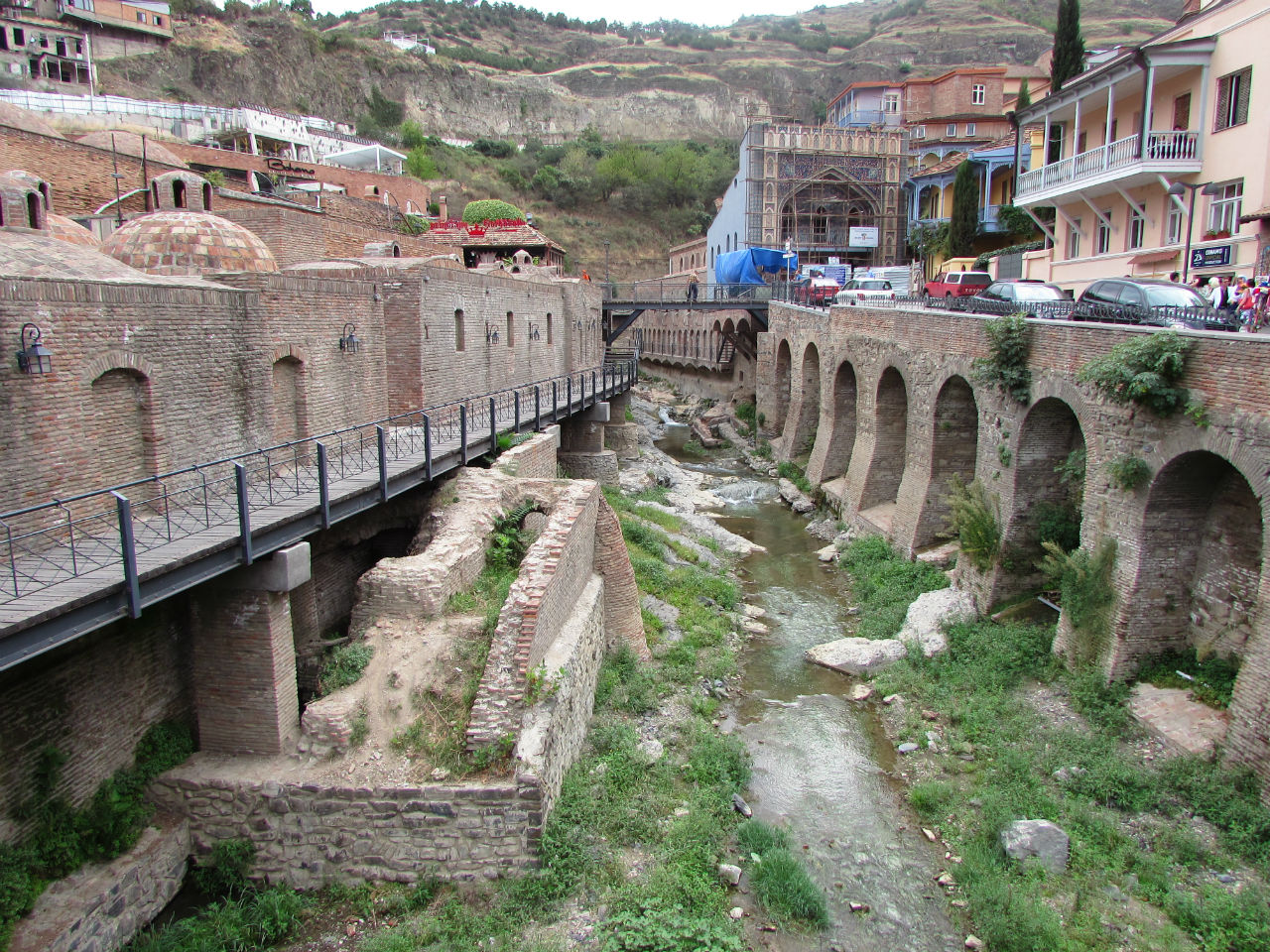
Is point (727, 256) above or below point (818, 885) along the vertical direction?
above

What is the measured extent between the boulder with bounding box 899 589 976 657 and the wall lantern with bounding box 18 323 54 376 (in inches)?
478

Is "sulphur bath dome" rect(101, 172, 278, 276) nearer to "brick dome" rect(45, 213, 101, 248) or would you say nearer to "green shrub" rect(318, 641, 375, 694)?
"brick dome" rect(45, 213, 101, 248)

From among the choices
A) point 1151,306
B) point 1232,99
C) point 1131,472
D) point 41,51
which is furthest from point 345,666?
point 41,51

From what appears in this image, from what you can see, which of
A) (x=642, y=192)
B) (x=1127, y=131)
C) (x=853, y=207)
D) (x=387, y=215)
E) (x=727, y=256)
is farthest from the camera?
(x=642, y=192)

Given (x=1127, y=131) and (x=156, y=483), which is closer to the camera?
(x=156, y=483)

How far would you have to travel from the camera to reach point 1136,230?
20203mm

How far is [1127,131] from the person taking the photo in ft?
66.8

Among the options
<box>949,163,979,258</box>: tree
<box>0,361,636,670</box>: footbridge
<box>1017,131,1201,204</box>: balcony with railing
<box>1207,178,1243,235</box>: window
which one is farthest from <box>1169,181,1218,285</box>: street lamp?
<box>949,163,979,258</box>: tree

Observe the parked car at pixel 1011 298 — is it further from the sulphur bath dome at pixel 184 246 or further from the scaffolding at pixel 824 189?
the scaffolding at pixel 824 189

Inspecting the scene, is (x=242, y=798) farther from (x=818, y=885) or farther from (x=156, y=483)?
(x=818, y=885)

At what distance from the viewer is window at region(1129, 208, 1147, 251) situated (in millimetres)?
19766

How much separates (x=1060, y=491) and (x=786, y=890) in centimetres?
A: 903

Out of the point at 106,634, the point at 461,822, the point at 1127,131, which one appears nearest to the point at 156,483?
the point at 106,634

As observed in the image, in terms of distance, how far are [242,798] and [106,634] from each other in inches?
82.7
